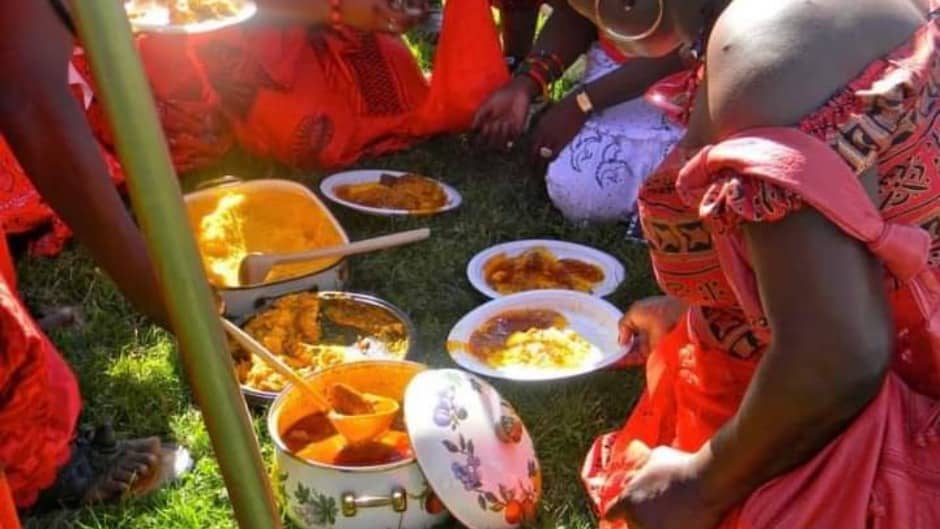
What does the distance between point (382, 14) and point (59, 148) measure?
1987mm

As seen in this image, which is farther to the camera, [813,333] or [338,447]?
[338,447]

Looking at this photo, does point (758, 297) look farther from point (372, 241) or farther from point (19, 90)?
point (372, 241)

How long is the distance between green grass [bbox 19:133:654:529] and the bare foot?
0.03 meters

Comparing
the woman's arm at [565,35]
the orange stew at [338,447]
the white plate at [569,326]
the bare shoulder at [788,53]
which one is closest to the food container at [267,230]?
the white plate at [569,326]

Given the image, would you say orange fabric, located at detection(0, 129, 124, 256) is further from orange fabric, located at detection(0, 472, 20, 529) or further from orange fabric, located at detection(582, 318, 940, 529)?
orange fabric, located at detection(582, 318, 940, 529)

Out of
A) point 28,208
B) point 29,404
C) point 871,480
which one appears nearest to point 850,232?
point 871,480

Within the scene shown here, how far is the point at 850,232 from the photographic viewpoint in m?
1.40

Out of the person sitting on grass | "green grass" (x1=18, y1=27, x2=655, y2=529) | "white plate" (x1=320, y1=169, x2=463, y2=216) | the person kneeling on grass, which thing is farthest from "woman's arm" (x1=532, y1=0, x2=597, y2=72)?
the person kneeling on grass

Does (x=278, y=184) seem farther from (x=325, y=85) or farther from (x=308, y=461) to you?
(x=308, y=461)

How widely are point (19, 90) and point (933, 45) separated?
4.21 ft

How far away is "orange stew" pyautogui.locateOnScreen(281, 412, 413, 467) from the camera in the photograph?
2.23 m

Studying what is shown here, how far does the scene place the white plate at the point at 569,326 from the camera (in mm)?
2660

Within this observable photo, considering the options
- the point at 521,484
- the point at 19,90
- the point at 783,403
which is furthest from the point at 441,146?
the point at 783,403

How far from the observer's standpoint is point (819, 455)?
63.7 inches
